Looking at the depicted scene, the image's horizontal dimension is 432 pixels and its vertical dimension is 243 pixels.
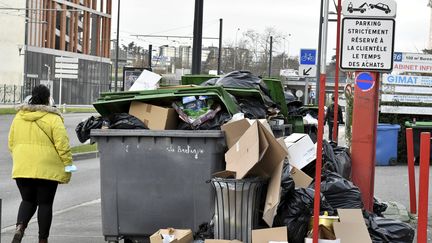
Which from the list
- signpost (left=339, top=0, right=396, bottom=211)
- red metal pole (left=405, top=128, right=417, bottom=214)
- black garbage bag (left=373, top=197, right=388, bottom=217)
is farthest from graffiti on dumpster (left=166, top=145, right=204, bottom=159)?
red metal pole (left=405, top=128, right=417, bottom=214)

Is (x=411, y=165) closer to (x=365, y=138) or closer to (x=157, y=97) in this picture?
(x=365, y=138)

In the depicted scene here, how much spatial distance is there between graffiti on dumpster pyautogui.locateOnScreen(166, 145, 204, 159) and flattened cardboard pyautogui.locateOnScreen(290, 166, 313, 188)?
→ 3.25 feet

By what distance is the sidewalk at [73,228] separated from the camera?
7477mm

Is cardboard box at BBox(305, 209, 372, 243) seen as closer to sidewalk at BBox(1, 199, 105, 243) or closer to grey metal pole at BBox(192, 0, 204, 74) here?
sidewalk at BBox(1, 199, 105, 243)

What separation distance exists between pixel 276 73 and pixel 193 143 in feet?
283

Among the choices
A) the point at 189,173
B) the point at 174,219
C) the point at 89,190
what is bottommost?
the point at 89,190

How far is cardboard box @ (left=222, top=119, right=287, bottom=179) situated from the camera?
550cm

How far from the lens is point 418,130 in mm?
16125

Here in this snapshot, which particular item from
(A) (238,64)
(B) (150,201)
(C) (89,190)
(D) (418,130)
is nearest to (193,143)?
(B) (150,201)

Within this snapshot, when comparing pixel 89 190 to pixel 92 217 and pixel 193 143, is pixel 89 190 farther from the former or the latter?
pixel 193 143

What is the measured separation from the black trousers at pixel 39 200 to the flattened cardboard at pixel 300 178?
2.51 meters

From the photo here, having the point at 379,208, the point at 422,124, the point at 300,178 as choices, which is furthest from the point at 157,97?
the point at 422,124

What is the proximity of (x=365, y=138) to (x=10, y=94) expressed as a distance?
5491cm

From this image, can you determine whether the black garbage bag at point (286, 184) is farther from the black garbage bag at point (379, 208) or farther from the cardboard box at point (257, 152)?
the black garbage bag at point (379, 208)
